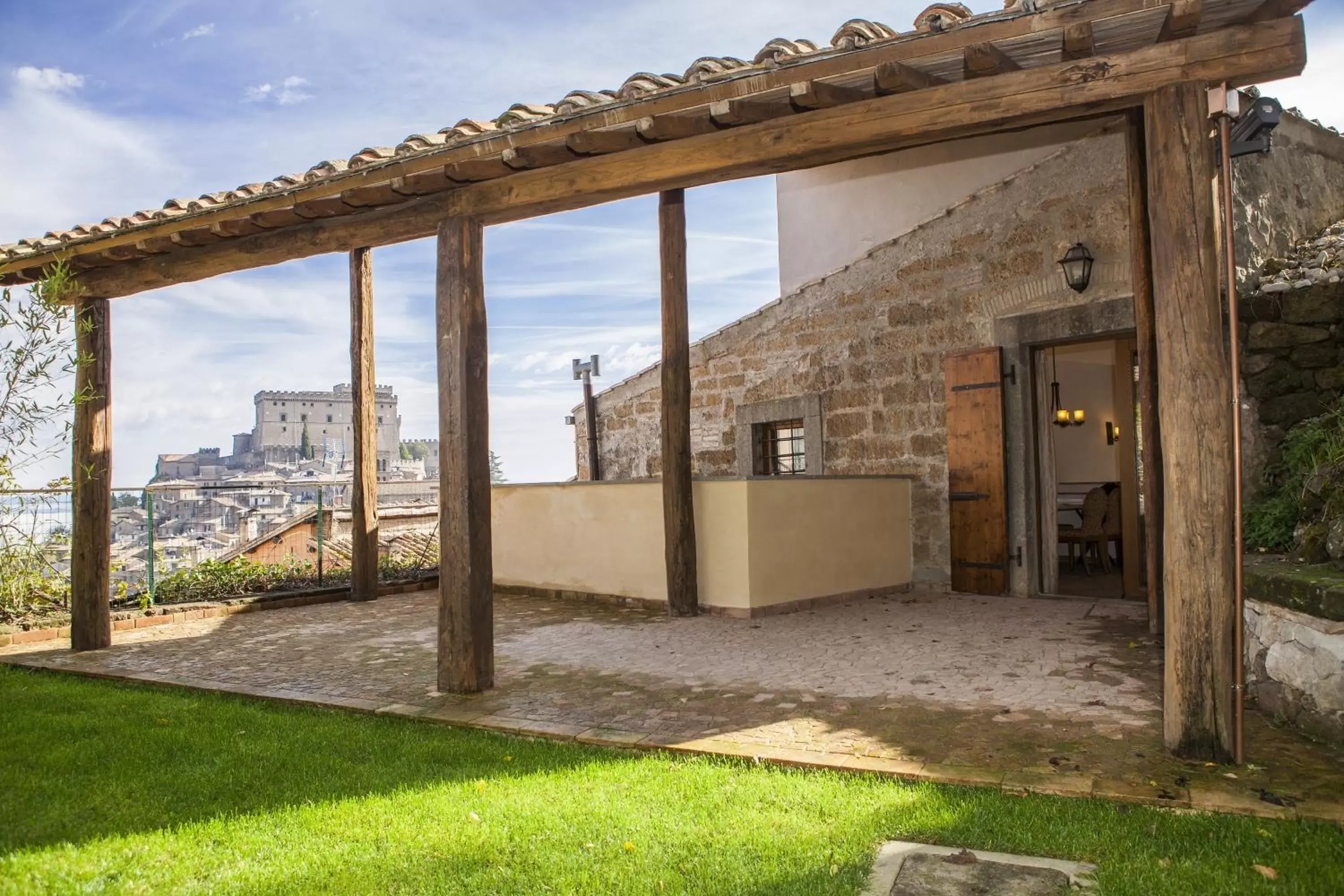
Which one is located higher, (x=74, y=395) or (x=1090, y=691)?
(x=74, y=395)

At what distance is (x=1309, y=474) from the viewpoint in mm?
5082

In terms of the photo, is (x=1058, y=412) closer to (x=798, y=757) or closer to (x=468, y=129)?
(x=468, y=129)

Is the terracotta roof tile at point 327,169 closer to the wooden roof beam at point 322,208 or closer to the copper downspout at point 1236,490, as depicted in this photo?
the wooden roof beam at point 322,208

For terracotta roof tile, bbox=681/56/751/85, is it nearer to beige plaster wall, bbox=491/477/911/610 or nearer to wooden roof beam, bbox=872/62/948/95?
wooden roof beam, bbox=872/62/948/95

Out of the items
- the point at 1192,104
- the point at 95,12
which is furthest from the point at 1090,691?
the point at 95,12

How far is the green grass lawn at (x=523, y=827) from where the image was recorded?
2.44 metres

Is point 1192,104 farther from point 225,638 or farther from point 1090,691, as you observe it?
point 225,638

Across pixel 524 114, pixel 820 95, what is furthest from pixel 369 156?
pixel 820 95

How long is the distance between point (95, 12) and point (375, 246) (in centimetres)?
474

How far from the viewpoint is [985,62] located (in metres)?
3.37

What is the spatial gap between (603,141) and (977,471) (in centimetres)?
524

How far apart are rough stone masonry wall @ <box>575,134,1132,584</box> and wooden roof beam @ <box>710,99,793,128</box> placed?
3.65 m

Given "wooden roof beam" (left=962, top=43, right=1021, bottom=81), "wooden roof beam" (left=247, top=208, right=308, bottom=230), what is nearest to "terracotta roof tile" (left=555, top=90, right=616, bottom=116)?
"wooden roof beam" (left=962, top=43, right=1021, bottom=81)

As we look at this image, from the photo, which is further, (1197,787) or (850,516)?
(850,516)
